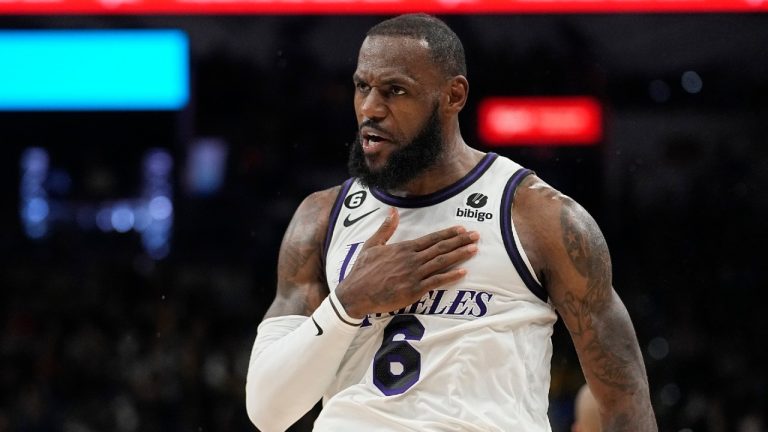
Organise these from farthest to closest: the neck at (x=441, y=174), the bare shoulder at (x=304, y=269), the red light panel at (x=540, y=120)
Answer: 1. the red light panel at (x=540, y=120)
2. the bare shoulder at (x=304, y=269)
3. the neck at (x=441, y=174)

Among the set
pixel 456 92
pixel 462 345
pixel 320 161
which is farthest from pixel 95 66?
pixel 462 345

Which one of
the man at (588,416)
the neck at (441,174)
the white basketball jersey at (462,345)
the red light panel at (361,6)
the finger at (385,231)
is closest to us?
the white basketball jersey at (462,345)

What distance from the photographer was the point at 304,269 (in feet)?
10.1

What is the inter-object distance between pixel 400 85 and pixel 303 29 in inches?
153

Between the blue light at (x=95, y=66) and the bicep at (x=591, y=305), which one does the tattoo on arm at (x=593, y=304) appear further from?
the blue light at (x=95, y=66)

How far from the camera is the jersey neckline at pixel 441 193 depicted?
2.91 m

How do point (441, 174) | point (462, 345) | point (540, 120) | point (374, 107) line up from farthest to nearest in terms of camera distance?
point (540, 120) → point (441, 174) → point (374, 107) → point (462, 345)

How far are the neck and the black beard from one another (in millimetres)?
21

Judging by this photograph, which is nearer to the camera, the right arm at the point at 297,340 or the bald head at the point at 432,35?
the right arm at the point at 297,340

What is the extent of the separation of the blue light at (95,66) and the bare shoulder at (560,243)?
13.2 ft

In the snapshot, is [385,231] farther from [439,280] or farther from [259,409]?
[259,409]

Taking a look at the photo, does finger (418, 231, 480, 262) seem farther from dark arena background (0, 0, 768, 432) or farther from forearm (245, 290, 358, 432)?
dark arena background (0, 0, 768, 432)

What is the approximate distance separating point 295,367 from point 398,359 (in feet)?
0.79

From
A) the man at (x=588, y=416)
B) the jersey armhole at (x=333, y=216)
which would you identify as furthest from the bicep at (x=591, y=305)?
the man at (x=588, y=416)
